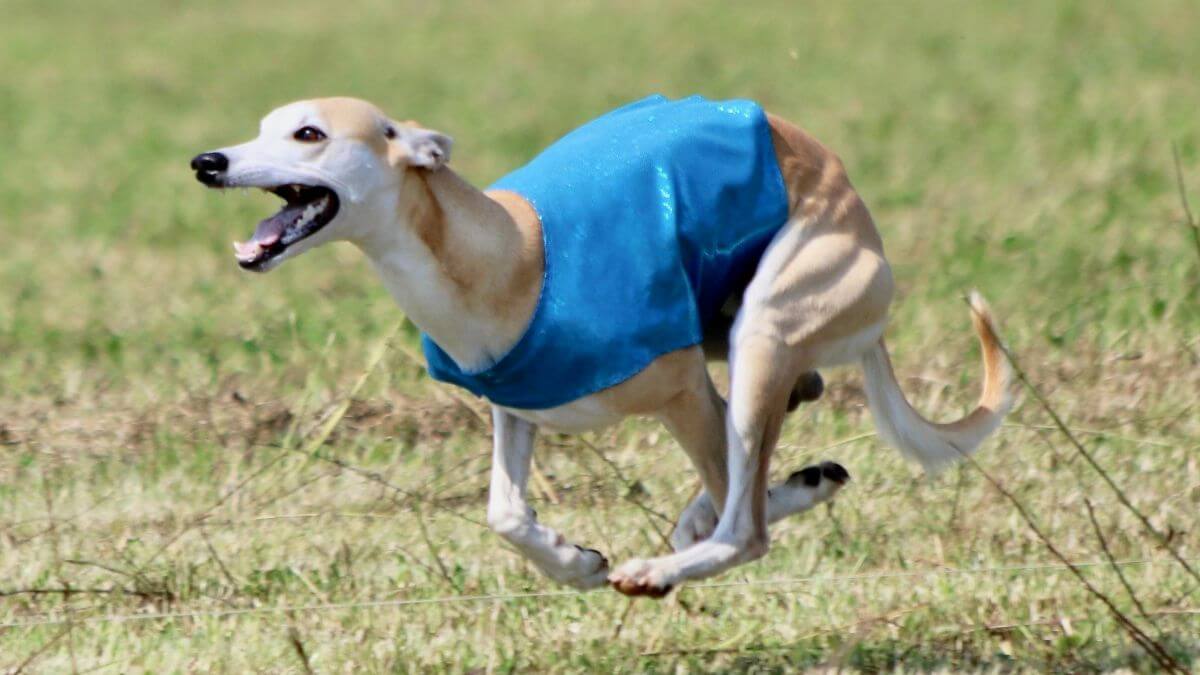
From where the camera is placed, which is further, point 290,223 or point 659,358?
point 659,358

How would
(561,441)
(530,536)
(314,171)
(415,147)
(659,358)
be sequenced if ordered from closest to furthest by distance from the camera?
(314,171) → (415,147) → (659,358) → (530,536) → (561,441)

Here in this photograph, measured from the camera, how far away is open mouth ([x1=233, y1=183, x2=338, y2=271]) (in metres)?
4.35

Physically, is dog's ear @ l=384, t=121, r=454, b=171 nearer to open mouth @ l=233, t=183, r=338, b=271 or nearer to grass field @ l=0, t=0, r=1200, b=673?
open mouth @ l=233, t=183, r=338, b=271

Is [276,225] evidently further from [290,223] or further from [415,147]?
[415,147]

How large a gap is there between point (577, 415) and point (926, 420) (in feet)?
3.43

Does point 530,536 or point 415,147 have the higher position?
point 415,147

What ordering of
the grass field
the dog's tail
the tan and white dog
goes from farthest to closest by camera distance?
the dog's tail
the grass field
the tan and white dog

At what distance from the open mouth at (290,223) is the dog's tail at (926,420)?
5.14 feet

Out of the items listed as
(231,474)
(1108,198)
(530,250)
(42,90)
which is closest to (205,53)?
(42,90)

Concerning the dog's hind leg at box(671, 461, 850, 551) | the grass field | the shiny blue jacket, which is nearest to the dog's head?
the shiny blue jacket

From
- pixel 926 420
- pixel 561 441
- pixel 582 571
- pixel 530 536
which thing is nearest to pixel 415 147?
pixel 530 536

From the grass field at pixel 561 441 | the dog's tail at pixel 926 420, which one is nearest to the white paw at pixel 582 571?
the grass field at pixel 561 441

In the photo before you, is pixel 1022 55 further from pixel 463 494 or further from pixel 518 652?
pixel 518 652

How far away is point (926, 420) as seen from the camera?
533cm
